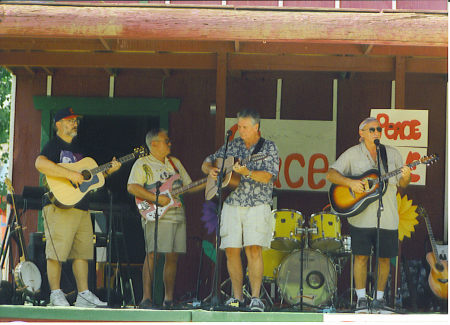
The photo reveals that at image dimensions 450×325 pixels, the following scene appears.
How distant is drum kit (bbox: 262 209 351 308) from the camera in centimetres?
887

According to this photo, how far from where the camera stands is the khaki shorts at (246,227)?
8.02 metres

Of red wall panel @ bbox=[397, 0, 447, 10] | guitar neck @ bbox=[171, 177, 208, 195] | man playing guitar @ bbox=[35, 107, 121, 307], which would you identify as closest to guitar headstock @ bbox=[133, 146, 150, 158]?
man playing guitar @ bbox=[35, 107, 121, 307]

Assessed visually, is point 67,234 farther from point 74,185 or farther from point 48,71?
point 48,71

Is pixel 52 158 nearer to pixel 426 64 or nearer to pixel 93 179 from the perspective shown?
pixel 93 179

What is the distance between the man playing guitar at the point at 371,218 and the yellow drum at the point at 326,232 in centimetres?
49

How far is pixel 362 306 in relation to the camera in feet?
26.6

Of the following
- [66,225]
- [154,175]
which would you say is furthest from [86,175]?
[154,175]

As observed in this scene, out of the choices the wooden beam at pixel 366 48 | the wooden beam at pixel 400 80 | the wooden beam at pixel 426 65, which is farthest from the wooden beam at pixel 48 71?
the wooden beam at pixel 426 65

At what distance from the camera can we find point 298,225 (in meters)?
8.95

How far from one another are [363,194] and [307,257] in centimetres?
111

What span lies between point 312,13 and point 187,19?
3.93 feet

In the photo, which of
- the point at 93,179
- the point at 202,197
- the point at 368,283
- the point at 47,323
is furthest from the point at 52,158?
the point at 368,283

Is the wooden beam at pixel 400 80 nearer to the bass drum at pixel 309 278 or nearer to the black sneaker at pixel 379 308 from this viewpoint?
the bass drum at pixel 309 278

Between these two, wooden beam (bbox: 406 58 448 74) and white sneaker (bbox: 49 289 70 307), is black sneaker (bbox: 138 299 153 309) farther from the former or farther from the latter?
wooden beam (bbox: 406 58 448 74)
